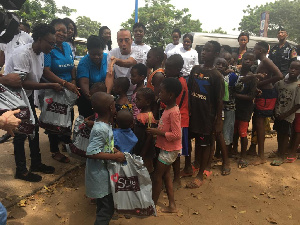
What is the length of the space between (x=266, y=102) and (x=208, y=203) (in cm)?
207

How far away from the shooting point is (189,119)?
11.5 ft

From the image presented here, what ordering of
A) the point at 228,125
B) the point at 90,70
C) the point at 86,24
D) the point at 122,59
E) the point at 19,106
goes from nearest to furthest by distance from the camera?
the point at 19,106, the point at 90,70, the point at 122,59, the point at 228,125, the point at 86,24

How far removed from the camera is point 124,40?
3.82m

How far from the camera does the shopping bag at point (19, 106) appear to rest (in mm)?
2424

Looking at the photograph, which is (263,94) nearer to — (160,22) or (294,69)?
(294,69)

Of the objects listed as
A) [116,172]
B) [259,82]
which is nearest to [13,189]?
[116,172]

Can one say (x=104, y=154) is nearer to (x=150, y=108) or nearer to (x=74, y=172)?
(x=150, y=108)

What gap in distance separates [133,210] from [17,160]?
1.86 meters

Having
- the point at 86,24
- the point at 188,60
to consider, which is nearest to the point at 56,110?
the point at 188,60

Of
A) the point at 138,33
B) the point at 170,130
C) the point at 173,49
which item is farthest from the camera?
the point at 173,49

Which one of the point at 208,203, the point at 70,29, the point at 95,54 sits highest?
the point at 70,29

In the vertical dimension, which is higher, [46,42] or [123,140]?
[46,42]

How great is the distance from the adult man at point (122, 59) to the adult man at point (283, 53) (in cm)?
387

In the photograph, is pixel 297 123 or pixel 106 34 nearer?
pixel 297 123
